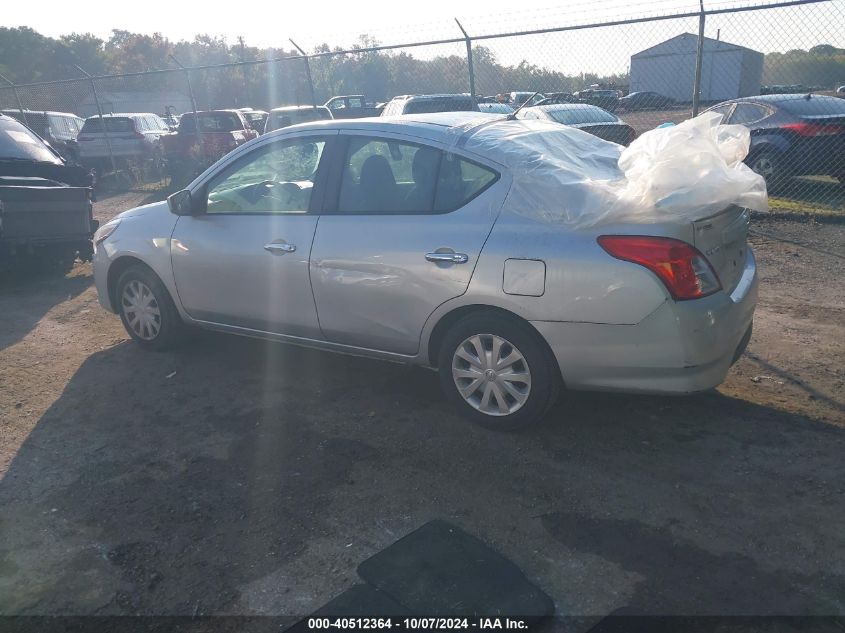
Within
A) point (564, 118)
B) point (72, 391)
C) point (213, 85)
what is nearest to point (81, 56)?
point (213, 85)

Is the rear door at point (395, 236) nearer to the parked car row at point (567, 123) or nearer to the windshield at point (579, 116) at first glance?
the parked car row at point (567, 123)

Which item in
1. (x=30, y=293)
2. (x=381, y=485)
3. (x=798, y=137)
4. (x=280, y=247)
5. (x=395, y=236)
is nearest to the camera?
(x=381, y=485)

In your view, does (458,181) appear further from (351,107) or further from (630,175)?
(351,107)

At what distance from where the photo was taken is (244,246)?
5070 mm

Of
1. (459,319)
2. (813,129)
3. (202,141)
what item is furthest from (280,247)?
(202,141)

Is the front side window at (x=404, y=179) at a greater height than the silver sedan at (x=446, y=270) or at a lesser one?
greater

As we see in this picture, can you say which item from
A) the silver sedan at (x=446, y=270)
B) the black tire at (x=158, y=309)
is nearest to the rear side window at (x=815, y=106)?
the silver sedan at (x=446, y=270)

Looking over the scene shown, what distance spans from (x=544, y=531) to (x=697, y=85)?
6.79 metres

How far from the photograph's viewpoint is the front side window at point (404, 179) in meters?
4.31

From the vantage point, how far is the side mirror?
534cm

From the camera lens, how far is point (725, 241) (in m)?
4.04

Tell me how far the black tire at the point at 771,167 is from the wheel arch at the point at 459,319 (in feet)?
27.7

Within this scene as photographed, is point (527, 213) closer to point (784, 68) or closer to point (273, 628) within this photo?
point (273, 628)

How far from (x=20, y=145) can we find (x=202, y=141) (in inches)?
276
